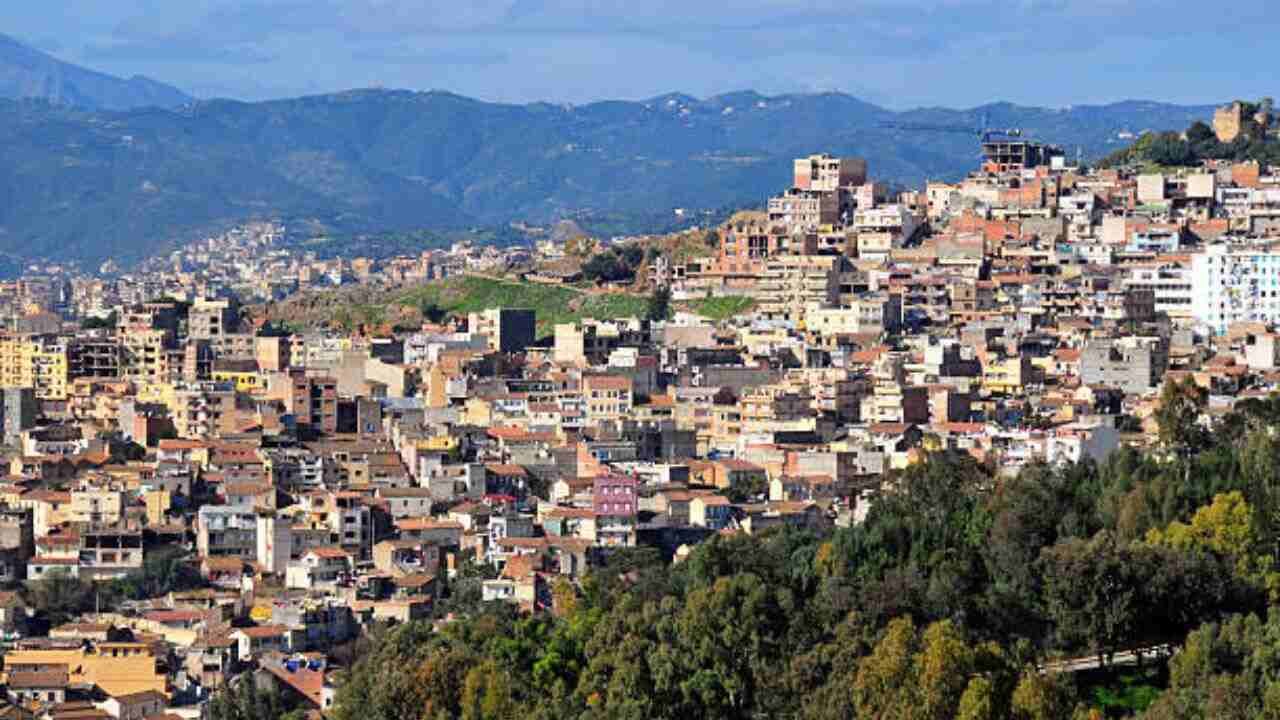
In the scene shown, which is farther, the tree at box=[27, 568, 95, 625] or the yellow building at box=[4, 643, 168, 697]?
the tree at box=[27, 568, 95, 625]

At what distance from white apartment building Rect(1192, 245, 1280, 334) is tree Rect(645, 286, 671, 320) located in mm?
9383

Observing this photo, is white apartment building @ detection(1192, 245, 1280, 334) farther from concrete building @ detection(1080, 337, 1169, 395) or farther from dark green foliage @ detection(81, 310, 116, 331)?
dark green foliage @ detection(81, 310, 116, 331)

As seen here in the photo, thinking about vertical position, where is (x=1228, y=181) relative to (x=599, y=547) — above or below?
above

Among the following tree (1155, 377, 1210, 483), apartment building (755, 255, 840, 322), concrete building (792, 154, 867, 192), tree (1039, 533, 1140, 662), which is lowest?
tree (1039, 533, 1140, 662)

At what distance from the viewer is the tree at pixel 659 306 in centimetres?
5031

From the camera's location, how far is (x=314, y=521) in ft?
116

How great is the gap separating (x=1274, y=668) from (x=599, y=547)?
436 inches

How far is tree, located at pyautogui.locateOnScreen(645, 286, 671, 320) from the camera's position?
50.3m

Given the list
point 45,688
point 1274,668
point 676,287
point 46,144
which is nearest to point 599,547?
point 45,688

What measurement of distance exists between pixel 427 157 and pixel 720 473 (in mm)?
153237

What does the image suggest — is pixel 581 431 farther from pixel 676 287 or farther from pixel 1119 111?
pixel 1119 111

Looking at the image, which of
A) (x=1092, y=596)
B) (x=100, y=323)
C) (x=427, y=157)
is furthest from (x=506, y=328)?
(x=427, y=157)

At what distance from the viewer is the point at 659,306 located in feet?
166

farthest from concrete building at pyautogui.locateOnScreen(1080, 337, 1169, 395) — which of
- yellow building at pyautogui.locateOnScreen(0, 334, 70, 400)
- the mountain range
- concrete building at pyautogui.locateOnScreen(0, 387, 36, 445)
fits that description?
the mountain range
